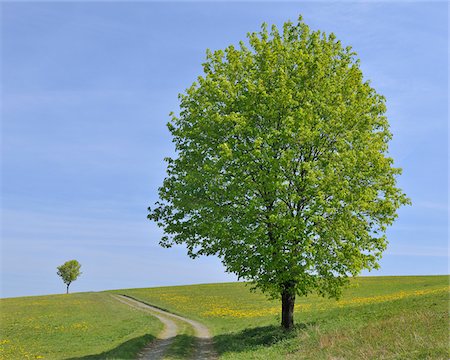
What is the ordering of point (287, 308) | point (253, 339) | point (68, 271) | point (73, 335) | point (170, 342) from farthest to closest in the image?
point (68, 271) < point (73, 335) < point (170, 342) < point (287, 308) < point (253, 339)

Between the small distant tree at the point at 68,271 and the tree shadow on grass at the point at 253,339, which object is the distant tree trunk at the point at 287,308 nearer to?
the tree shadow on grass at the point at 253,339

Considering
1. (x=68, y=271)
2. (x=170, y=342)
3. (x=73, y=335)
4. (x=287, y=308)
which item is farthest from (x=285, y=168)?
(x=68, y=271)

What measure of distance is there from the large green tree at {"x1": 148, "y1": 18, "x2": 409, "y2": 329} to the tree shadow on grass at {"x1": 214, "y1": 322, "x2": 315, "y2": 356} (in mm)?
1758

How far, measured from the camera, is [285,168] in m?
27.8

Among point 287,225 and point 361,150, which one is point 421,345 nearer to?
point 287,225

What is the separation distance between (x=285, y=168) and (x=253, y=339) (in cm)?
1156

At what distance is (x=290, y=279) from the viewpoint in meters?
27.1

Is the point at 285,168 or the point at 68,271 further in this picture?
the point at 68,271

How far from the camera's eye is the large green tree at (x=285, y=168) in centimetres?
2670

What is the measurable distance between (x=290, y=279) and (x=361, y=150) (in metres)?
9.56

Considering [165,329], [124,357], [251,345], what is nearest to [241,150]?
[251,345]

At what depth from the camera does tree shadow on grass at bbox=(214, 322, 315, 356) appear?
27.7 m

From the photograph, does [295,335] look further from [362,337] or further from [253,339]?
[362,337]

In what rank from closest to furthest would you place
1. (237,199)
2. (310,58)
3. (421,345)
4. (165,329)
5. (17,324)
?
(421,345) < (237,199) < (310,58) < (165,329) < (17,324)
